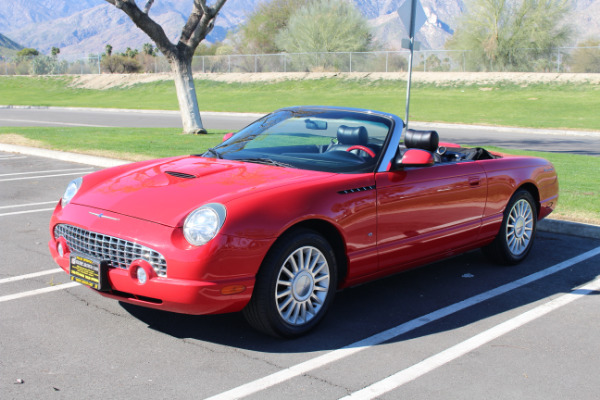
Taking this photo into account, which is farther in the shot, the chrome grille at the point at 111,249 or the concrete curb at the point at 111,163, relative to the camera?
the concrete curb at the point at 111,163

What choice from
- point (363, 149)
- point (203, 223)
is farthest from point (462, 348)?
point (203, 223)

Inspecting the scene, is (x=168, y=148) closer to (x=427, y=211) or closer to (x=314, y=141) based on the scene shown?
(x=314, y=141)

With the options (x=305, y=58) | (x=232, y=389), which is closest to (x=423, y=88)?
(x=305, y=58)

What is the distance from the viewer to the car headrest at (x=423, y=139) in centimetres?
602

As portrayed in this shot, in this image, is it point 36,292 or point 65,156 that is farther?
point 65,156

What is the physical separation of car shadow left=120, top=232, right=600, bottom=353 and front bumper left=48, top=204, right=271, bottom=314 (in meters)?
0.43

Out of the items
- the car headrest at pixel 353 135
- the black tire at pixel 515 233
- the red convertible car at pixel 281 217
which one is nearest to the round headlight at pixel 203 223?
the red convertible car at pixel 281 217

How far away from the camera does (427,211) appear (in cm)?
543

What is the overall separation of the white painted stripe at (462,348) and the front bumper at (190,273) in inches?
38.5

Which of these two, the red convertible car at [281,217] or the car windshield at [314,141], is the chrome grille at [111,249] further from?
the car windshield at [314,141]

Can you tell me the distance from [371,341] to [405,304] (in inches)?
35.2

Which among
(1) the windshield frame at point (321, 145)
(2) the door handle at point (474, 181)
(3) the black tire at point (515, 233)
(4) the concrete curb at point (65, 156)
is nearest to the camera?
(1) the windshield frame at point (321, 145)

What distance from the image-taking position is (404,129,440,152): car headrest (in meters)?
6.02

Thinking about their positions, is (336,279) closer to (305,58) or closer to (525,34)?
(525,34)
